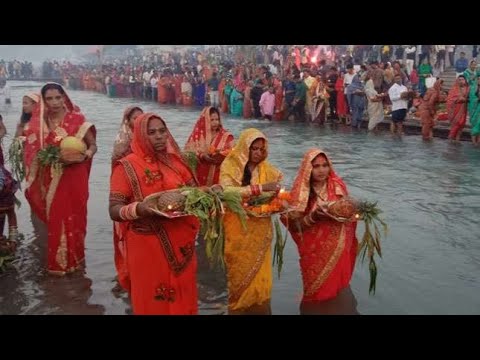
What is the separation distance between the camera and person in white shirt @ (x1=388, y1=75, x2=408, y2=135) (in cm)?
Result: 1677

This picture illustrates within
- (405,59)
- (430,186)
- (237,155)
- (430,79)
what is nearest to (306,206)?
(237,155)

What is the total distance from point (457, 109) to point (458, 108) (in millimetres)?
Answer: 58

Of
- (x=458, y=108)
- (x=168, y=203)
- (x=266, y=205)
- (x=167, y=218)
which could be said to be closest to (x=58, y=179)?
(x=266, y=205)

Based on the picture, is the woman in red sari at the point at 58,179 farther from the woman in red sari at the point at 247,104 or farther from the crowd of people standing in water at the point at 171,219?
the woman in red sari at the point at 247,104

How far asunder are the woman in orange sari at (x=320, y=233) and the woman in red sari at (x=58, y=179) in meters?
2.28

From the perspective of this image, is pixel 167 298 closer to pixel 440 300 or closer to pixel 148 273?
pixel 148 273

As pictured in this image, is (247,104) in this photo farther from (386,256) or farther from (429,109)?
(386,256)

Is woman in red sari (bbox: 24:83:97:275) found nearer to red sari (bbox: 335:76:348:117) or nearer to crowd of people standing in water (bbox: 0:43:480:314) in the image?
crowd of people standing in water (bbox: 0:43:480:314)

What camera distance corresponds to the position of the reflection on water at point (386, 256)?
570 cm

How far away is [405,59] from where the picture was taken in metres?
24.0

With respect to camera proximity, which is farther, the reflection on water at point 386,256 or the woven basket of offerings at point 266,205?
the reflection on water at point 386,256

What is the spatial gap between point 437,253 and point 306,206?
240 cm

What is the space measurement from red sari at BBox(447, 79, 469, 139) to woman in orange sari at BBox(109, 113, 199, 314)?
12.0 meters

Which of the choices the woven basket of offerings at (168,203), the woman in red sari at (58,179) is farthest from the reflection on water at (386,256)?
the woven basket of offerings at (168,203)
